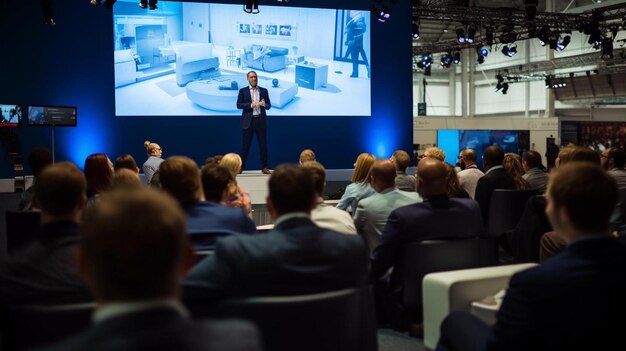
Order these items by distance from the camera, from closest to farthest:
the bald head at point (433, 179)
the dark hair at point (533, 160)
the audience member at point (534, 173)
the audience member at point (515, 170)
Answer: the bald head at point (433, 179), the audience member at point (515, 170), the audience member at point (534, 173), the dark hair at point (533, 160)

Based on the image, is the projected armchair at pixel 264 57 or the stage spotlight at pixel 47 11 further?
the projected armchair at pixel 264 57

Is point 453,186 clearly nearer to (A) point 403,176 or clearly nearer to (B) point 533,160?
(A) point 403,176

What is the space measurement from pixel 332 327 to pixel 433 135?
1876 centimetres


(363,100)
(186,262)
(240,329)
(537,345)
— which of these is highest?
(363,100)

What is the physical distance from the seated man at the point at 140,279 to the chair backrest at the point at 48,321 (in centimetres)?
71

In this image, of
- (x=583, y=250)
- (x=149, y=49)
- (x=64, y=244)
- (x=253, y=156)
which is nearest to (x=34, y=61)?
(x=149, y=49)

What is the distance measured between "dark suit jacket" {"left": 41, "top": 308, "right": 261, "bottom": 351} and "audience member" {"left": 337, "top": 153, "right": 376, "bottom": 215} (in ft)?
12.7

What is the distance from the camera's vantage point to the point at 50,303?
1983mm

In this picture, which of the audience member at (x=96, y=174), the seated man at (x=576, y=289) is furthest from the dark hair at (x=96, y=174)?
the seated man at (x=576, y=289)

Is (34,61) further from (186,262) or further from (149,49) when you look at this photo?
(186,262)

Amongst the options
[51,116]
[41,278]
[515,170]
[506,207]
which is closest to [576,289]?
[41,278]

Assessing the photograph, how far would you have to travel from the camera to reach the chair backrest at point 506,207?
5.56 metres

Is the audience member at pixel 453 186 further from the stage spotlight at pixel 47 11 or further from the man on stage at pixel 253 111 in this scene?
the stage spotlight at pixel 47 11

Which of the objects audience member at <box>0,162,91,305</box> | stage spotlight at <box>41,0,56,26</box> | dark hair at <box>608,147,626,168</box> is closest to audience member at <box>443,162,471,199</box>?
dark hair at <box>608,147,626,168</box>
